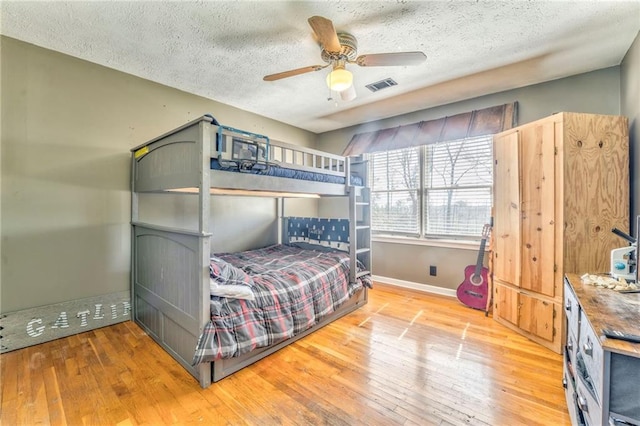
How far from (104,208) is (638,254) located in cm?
412

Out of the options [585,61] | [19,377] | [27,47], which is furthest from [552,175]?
[27,47]

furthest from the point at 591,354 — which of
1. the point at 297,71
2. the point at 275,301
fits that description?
the point at 297,71

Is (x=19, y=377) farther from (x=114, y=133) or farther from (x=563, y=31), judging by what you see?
(x=563, y=31)

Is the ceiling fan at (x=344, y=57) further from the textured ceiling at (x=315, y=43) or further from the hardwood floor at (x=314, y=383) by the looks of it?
the hardwood floor at (x=314, y=383)

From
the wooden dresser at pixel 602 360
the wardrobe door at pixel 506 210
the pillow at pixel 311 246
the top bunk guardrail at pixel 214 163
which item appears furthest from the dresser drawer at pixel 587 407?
the pillow at pixel 311 246

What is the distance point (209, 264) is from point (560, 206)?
2.83 meters

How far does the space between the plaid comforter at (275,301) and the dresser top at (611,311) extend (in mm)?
1848

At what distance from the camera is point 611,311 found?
121 centimetres

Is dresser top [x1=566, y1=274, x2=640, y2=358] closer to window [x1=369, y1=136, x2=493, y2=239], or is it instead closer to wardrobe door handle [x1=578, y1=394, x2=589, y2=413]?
wardrobe door handle [x1=578, y1=394, x2=589, y2=413]

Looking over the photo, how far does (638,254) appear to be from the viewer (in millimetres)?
1448

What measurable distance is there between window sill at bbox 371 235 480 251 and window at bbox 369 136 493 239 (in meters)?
0.09

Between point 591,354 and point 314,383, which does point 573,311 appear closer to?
point 591,354

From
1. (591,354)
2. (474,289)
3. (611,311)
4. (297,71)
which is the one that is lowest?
(474,289)

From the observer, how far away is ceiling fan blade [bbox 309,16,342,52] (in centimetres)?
155
